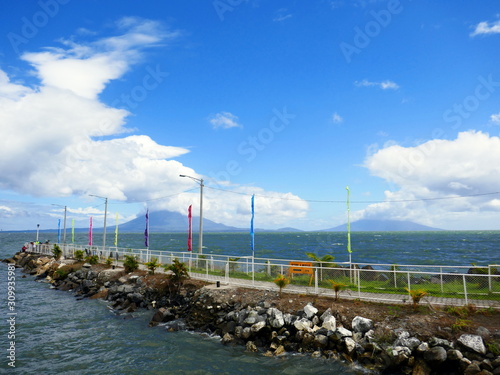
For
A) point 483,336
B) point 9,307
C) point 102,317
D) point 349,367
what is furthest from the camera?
point 9,307

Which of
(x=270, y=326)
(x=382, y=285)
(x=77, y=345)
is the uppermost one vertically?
(x=382, y=285)

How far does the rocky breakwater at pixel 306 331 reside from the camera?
12594 mm

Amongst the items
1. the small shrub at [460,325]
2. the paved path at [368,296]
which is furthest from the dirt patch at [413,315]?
the paved path at [368,296]

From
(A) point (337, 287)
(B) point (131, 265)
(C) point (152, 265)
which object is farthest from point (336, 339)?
(B) point (131, 265)

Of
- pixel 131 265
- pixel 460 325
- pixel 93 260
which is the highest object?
pixel 131 265

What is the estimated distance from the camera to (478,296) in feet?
54.7

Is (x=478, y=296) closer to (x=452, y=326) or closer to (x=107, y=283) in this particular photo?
(x=452, y=326)

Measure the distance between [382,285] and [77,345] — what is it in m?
16.8

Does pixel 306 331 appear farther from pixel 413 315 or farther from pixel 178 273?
pixel 178 273

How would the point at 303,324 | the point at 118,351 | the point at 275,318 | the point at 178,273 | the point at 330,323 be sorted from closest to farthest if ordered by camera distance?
1. the point at 330,323
2. the point at 303,324
3. the point at 275,318
4. the point at 118,351
5. the point at 178,273

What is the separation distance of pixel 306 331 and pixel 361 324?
8.04 ft

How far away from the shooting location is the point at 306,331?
1576 cm

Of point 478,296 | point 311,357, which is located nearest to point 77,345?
point 311,357

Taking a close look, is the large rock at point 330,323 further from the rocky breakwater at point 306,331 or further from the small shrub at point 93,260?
the small shrub at point 93,260
